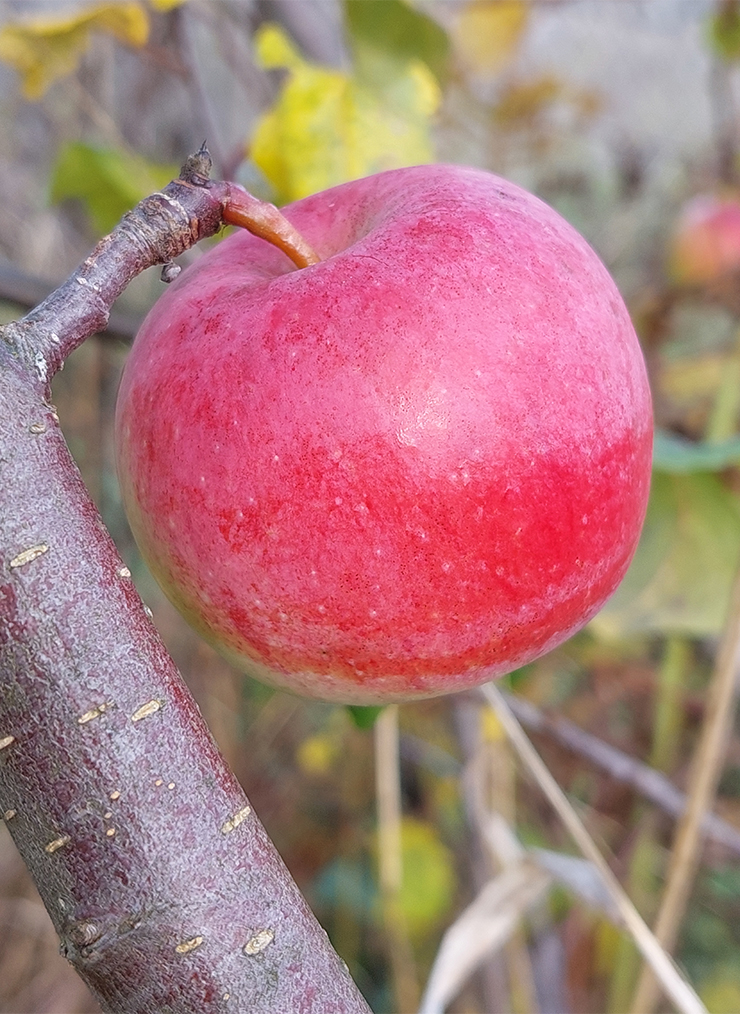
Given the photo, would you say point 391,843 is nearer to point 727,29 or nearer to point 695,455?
point 695,455

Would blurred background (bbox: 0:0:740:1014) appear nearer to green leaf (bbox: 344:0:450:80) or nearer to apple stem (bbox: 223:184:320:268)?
green leaf (bbox: 344:0:450:80)

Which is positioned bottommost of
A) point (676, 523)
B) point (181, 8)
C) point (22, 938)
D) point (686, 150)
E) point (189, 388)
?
point (22, 938)

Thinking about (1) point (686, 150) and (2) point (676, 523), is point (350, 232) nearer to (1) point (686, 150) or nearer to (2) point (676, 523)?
(2) point (676, 523)

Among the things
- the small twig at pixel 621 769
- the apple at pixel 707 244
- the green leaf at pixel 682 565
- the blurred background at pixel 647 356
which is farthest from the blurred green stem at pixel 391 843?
the apple at pixel 707 244

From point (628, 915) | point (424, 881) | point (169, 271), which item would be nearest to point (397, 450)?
point (169, 271)

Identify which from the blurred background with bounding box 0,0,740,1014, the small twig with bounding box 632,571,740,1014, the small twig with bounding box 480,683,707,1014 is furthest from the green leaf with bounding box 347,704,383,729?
the small twig with bounding box 632,571,740,1014

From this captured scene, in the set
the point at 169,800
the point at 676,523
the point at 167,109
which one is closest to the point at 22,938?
the point at 676,523

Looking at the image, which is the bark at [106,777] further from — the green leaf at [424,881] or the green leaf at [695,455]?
the green leaf at [424,881]
